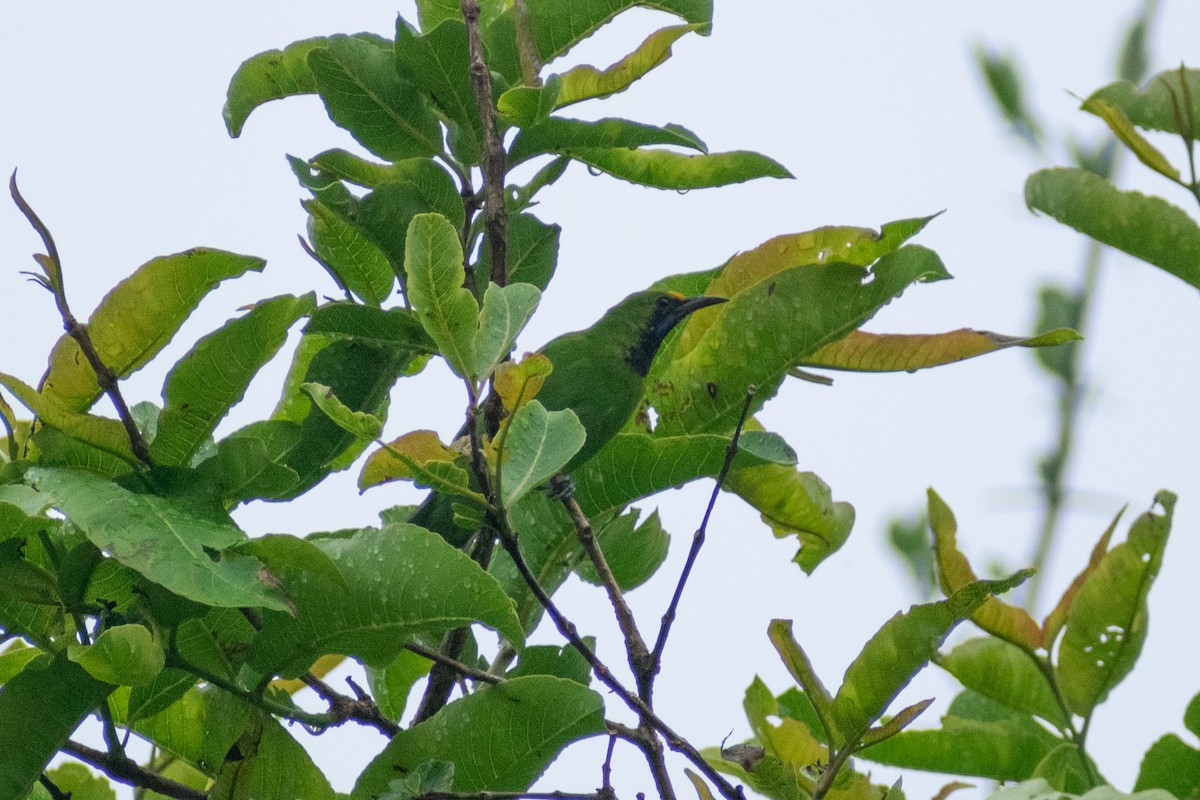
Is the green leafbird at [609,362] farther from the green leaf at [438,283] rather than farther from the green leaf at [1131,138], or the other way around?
the green leaf at [438,283]

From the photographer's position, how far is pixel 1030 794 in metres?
1.58

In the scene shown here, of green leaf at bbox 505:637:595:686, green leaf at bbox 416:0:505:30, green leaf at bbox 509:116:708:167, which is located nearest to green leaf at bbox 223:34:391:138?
green leaf at bbox 416:0:505:30

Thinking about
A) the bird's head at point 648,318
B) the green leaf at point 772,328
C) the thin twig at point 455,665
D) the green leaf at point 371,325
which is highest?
the bird's head at point 648,318

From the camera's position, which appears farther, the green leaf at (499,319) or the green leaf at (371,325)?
the green leaf at (371,325)

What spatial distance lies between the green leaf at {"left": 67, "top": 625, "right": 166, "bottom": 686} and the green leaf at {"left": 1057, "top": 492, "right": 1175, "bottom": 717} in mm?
1469

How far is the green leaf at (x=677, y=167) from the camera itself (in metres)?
2.35

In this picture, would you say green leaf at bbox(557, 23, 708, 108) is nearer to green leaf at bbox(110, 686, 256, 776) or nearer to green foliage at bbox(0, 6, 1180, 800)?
green foliage at bbox(0, 6, 1180, 800)

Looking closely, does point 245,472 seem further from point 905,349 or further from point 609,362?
point 609,362

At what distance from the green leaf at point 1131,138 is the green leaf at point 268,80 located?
4.32 feet

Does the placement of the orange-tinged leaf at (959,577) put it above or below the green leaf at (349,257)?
below

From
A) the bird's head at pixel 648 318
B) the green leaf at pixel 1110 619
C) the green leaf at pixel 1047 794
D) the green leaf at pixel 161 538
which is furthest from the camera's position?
the bird's head at pixel 648 318

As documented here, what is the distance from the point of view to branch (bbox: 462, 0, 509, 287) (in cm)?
219

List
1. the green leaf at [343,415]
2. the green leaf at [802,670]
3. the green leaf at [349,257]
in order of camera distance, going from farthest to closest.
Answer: the green leaf at [349,257]
the green leaf at [802,670]
the green leaf at [343,415]

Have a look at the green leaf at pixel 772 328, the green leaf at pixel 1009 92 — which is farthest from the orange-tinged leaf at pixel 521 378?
the green leaf at pixel 1009 92
